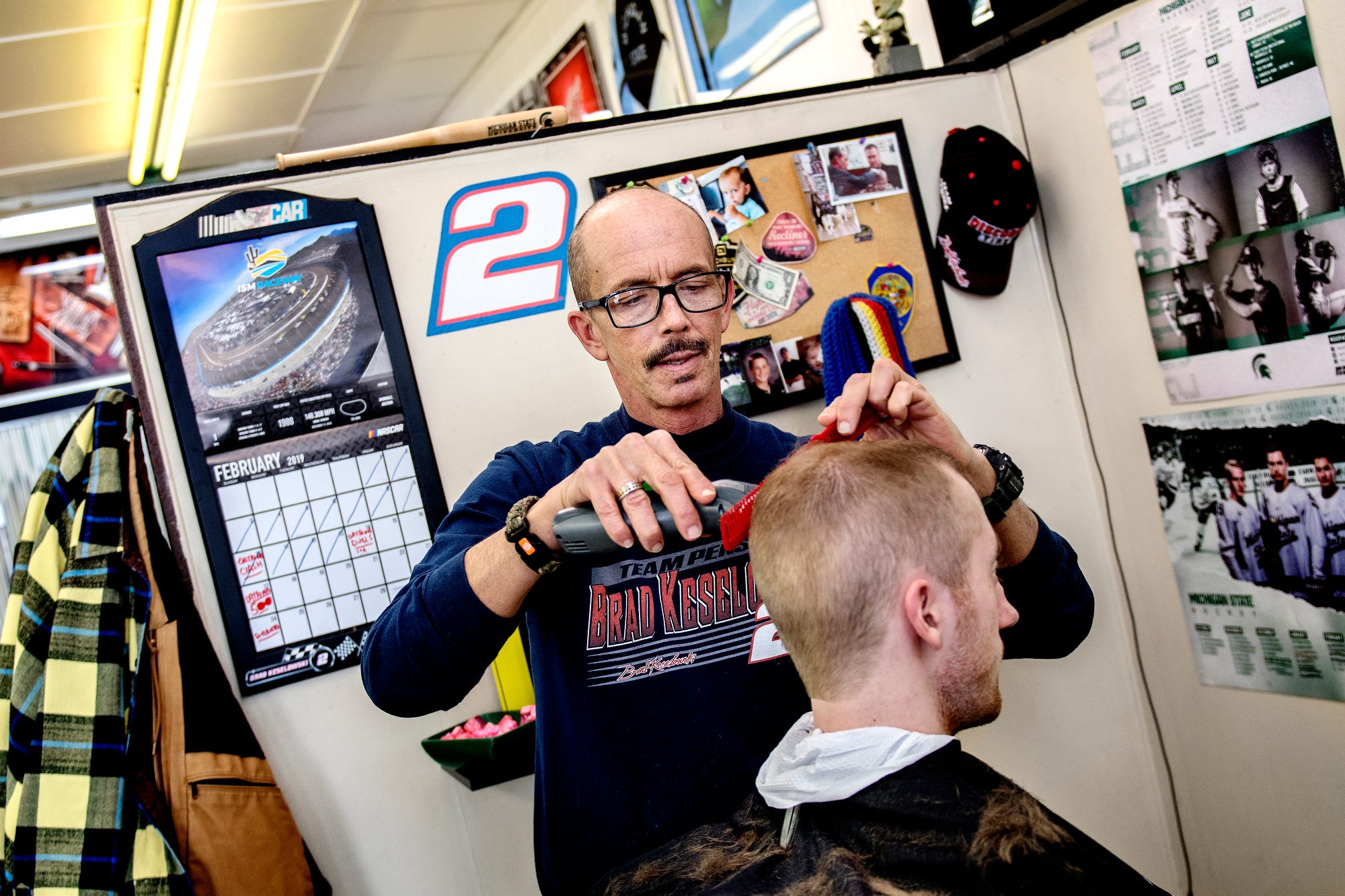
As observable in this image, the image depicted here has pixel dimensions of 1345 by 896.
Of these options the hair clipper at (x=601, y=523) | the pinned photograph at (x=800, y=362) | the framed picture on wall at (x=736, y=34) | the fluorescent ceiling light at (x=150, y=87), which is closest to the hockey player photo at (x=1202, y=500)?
the pinned photograph at (x=800, y=362)

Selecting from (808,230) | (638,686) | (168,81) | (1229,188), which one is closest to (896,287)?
(808,230)

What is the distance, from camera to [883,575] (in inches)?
46.1

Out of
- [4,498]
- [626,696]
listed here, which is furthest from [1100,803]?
[4,498]

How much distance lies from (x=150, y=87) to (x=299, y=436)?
4.02 m

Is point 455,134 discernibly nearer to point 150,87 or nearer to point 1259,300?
point 1259,300

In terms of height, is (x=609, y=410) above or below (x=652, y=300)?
below

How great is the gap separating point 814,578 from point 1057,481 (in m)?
1.18

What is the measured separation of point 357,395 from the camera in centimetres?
172

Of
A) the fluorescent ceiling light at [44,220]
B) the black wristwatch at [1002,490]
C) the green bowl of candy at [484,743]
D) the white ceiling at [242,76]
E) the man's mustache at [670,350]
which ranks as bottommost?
the green bowl of candy at [484,743]

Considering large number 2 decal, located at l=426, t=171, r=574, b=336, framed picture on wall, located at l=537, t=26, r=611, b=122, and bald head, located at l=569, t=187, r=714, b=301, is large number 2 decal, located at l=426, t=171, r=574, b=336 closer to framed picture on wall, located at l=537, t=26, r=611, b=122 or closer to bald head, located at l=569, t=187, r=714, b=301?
bald head, located at l=569, t=187, r=714, b=301

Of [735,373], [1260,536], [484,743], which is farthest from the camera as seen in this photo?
[735,373]

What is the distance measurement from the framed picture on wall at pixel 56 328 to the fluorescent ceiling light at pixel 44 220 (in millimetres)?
162

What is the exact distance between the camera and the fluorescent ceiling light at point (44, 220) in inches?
234

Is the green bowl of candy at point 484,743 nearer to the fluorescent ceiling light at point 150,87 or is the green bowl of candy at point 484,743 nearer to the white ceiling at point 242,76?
the fluorescent ceiling light at point 150,87
